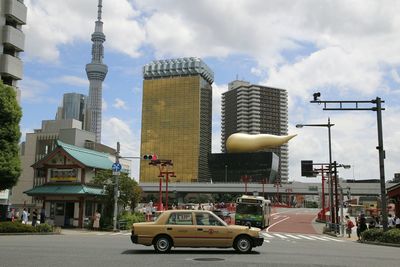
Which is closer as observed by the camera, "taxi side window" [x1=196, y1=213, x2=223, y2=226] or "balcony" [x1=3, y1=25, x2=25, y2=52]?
"taxi side window" [x1=196, y1=213, x2=223, y2=226]

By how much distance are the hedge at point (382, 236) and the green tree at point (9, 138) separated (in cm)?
2422

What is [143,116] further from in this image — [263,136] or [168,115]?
[263,136]

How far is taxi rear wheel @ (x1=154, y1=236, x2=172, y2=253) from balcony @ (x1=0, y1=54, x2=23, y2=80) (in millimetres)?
37506

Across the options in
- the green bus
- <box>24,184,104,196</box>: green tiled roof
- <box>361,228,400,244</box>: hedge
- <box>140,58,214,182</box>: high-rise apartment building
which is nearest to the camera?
<box>361,228,400,244</box>: hedge

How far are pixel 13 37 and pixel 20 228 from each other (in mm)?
25962

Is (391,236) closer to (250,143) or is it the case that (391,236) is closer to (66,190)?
(66,190)

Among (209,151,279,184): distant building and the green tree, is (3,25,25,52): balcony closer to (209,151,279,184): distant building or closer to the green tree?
the green tree

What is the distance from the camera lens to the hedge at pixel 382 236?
25.8 metres

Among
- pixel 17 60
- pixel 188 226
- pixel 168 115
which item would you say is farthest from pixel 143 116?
pixel 188 226

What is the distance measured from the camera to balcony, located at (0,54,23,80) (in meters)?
48.3

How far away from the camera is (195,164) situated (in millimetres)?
190625

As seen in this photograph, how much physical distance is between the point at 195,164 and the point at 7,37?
145 meters

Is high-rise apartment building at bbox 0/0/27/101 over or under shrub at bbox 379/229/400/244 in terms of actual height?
over

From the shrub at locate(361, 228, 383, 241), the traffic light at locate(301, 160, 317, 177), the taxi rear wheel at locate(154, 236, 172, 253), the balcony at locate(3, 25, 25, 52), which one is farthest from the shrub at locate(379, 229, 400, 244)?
the balcony at locate(3, 25, 25, 52)
